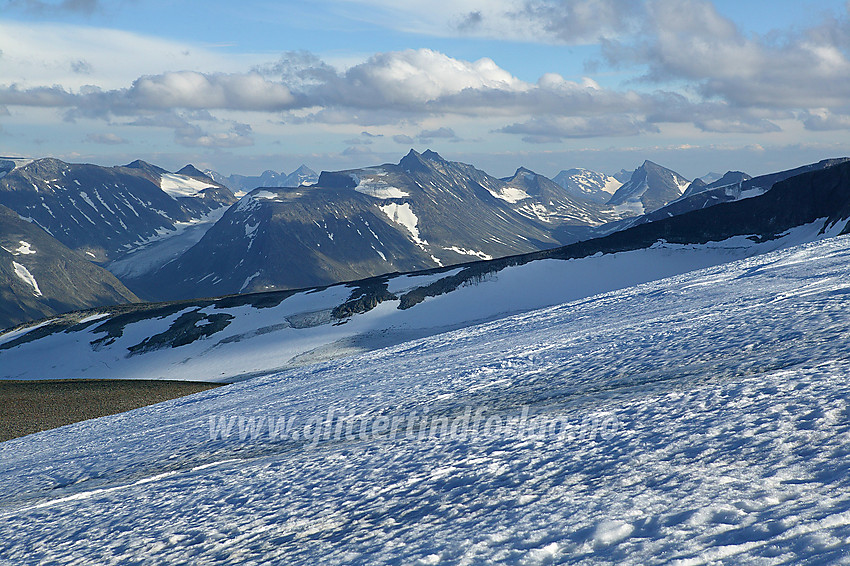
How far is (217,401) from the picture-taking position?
24656 mm

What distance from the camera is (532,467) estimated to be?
9516 mm

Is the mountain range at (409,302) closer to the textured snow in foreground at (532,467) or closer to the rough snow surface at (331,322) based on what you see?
the rough snow surface at (331,322)

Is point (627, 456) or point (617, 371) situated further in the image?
point (617, 371)

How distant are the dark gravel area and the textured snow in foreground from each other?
17359mm

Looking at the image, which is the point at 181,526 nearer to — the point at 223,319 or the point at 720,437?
the point at 720,437

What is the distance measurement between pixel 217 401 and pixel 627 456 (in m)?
19.6

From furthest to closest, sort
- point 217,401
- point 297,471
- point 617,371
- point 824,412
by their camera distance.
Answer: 1. point 217,401
2. point 617,371
3. point 297,471
4. point 824,412

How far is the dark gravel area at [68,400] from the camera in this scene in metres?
35.3

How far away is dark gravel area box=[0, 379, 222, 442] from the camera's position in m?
35.3

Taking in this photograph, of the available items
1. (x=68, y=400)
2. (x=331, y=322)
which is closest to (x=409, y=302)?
(x=331, y=322)

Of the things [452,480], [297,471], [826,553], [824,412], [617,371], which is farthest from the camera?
[617,371]

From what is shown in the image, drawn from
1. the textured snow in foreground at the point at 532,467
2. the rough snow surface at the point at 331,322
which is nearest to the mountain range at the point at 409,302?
the rough snow surface at the point at 331,322

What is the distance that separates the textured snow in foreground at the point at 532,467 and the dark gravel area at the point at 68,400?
17359 millimetres

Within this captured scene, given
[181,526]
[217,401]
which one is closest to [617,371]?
[181,526]
